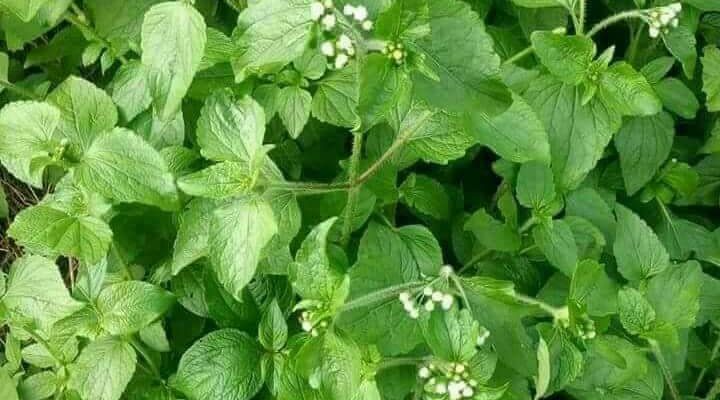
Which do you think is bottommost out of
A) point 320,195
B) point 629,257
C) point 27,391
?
point 27,391

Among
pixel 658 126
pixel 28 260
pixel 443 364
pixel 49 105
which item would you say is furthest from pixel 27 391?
pixel 658 126

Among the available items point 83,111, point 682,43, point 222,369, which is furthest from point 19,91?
point 682,43

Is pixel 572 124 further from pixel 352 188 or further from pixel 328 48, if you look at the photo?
pixel 328 48

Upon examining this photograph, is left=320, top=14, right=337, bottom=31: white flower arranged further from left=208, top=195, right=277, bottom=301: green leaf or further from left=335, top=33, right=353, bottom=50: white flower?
left=208, top=195, right=277, bottom=301: green leaf

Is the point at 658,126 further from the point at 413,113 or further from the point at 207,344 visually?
the point at 207,344

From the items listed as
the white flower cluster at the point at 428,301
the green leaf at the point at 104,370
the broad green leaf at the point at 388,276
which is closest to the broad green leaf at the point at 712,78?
the broad green leaf at the point at 388,276

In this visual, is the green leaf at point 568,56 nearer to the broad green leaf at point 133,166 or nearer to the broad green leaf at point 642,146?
the broad green leaf at point 642,146
